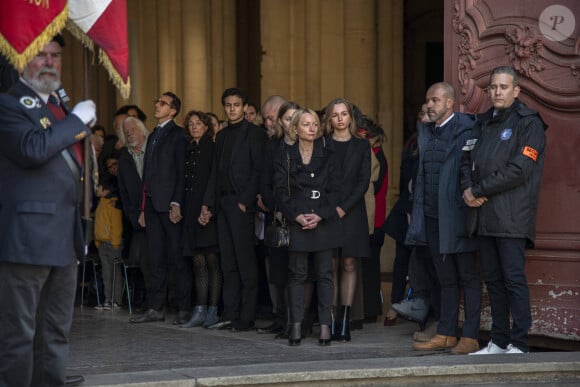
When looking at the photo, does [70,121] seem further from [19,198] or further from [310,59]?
[310,59]

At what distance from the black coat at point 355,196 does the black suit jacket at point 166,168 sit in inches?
78.7

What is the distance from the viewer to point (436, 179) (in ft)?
30.4

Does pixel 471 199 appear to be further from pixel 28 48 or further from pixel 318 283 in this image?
pixel 28 48

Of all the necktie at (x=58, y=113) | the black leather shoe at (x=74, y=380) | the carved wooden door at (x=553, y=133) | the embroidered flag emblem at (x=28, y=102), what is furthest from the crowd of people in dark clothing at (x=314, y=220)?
the embroidered flag emblem at (x=28, y=102)

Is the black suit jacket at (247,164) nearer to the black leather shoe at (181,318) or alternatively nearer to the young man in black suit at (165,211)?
the young man in black suit at (165,211)

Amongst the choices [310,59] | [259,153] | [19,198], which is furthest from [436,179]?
[310,59]

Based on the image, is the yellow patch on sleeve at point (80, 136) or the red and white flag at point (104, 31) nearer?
the yellow patch on sleeve at point (80, 136)

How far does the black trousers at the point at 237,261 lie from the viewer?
10.6 m

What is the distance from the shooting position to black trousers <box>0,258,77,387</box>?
21.6 ft

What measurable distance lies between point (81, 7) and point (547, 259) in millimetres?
3921

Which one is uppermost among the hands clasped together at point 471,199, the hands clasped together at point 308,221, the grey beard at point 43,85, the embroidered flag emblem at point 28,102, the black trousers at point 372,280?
the grey beard at point 43,85

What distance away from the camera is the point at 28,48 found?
6742mm

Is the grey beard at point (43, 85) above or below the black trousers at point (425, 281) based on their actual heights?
above

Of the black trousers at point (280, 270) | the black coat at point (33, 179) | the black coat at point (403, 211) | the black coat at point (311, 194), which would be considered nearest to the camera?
the black coat at point (33, 179)
